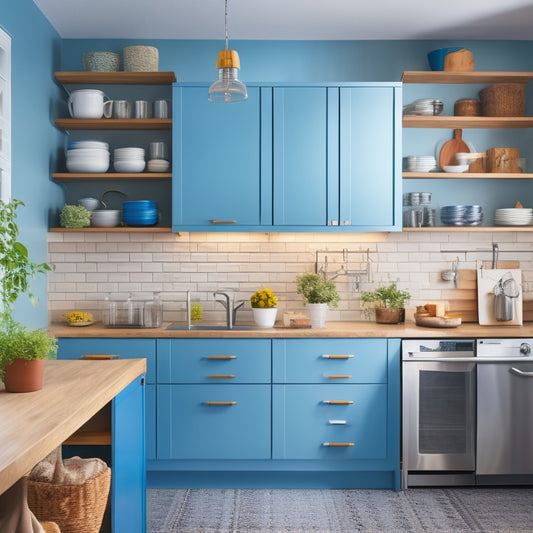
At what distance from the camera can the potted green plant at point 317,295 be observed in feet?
13.4

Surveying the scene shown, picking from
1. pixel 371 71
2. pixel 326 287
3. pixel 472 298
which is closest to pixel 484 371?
pixel 472 298

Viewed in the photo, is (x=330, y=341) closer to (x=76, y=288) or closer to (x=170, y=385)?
(x=170, y=385)

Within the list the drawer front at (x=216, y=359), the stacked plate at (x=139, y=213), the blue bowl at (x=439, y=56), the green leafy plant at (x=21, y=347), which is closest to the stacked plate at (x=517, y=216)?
the blue bowl at (x=439, y=56)

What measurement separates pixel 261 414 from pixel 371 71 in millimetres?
2593

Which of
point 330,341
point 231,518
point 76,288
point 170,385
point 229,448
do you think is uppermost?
point 76,288

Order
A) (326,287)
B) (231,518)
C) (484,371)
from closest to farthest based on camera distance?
(231,518), (484,371), (326,287)

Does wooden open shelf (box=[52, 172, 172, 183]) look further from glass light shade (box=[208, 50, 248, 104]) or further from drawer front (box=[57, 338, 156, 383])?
glass light shade (box=[208, 50, 248, 104])

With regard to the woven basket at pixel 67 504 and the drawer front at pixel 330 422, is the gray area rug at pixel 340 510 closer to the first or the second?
the drawer front at pixel 330 422

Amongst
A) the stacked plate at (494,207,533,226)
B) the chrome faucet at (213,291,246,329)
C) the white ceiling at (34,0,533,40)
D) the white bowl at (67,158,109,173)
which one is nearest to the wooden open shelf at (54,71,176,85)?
the white ceiling at (34,0,533,40)

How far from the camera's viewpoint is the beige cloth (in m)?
1.59

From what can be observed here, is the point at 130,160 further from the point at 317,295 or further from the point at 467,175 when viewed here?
the point at 467,175

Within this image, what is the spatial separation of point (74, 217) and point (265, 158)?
4.47 ft

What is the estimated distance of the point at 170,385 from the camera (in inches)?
151

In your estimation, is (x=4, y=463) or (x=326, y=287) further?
(x=326, y=287)
